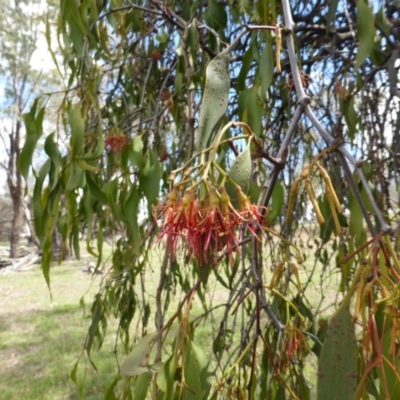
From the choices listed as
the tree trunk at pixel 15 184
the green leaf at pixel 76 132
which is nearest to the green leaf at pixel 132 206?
the green leaf at pixel 76 132

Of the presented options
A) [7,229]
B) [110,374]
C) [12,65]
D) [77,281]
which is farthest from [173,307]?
[7,229]

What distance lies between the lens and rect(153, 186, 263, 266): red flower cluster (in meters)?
0.37

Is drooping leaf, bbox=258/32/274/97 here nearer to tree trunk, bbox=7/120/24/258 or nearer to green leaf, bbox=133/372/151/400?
green leaf, bbox=133/372/151/400

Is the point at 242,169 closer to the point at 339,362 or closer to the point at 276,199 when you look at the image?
the point at 339,362

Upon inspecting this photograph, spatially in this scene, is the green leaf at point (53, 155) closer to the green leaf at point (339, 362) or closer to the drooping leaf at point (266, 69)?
the drooping leaf at point (266, 69)

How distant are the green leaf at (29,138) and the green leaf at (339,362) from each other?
21.1 inches

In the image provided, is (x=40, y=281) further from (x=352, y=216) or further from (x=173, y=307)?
(x=352, y=216)

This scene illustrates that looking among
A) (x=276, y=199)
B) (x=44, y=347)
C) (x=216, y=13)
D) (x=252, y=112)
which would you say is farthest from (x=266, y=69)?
(x=44, y=347)

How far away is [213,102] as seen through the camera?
0.41 m

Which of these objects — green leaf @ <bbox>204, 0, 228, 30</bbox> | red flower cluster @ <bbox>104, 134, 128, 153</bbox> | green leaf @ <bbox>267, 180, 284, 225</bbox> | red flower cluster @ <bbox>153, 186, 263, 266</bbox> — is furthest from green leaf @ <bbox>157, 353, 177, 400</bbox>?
green leaf @ <bbox>204, 0, 228, 30</bbox>

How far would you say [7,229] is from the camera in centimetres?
1459

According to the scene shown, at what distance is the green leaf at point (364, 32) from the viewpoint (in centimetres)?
62

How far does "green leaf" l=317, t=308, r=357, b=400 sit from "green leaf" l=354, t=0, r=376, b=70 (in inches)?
15.9

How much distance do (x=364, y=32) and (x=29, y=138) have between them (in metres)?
0.56
